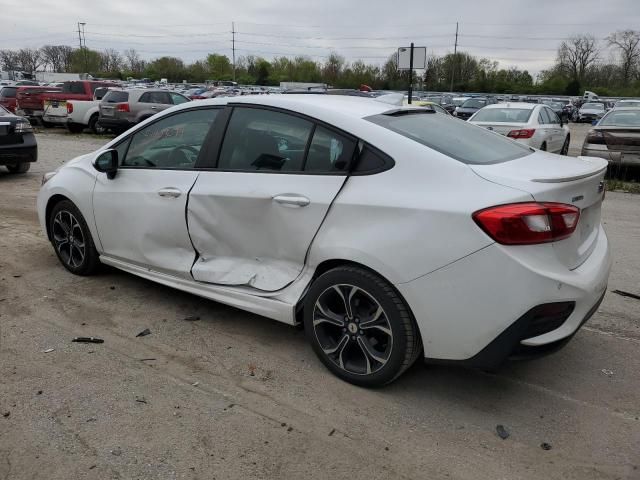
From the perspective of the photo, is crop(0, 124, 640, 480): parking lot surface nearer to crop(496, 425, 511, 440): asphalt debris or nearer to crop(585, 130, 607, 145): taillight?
crop(496, 425, 511, 440): asphalt debris

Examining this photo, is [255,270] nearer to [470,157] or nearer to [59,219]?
[470,157]

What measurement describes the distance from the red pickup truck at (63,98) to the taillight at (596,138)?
17.9m

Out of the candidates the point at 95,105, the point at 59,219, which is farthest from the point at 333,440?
the point at 95,105

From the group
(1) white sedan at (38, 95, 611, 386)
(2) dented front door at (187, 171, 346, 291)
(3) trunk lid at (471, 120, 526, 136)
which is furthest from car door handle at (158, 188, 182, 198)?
(3) trunk lid at (471, 120, 526, 136)

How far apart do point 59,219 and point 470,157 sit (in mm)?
3627

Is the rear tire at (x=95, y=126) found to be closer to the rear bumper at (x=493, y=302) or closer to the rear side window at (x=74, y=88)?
the rear side window at (x=74, y=88)

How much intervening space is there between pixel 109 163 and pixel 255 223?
1.57m

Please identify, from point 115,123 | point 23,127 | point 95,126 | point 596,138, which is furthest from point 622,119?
point 95,126

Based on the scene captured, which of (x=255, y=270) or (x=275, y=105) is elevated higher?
(x=275, y=105)

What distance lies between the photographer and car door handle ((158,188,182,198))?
3870mm

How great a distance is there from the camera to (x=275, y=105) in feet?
11.9

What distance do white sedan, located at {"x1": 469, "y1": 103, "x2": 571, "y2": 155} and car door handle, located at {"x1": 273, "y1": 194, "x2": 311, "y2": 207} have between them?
8410 mm

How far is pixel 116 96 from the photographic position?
18.5 meters

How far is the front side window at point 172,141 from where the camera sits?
155 inches
